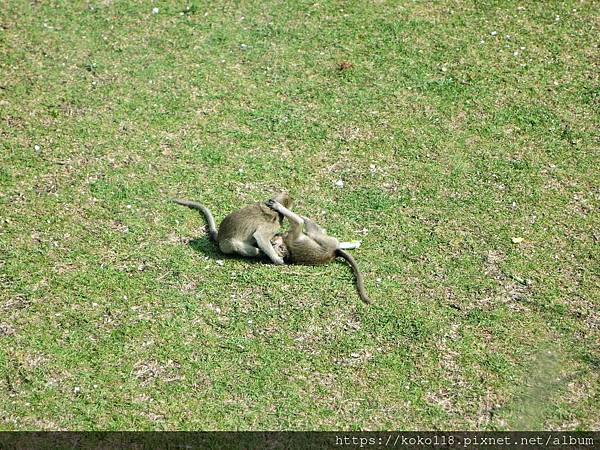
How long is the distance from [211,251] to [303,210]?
1.04m

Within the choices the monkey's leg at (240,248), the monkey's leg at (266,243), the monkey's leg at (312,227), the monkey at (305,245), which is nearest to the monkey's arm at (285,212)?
the monkey at (305,245)

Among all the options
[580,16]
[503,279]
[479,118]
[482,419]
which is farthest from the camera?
[580,16]

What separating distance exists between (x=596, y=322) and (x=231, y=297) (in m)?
3.08

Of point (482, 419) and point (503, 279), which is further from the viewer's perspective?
point (503, 279)

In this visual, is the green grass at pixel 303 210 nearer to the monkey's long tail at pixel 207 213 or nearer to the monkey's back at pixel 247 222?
the monkey's long tail at pixel 207 213

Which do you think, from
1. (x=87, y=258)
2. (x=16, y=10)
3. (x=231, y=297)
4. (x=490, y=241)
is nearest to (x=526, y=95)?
(x=490, y=241)

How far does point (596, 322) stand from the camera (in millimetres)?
6707

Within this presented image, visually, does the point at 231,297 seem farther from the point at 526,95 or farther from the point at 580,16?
the point at 580,16

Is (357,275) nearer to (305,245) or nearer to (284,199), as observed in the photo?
(305,245)

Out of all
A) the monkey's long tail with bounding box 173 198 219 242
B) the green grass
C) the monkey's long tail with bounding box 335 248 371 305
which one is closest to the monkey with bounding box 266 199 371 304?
the monkey's long tail with bounding box 335 248 371 305

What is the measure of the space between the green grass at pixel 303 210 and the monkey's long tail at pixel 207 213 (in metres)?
0.11

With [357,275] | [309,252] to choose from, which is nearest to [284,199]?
[309,252]

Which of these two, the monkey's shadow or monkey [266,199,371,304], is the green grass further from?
monkey [266,199,371,304]

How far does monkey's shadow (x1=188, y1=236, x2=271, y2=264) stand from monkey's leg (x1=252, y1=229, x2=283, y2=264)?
16 centimetres
